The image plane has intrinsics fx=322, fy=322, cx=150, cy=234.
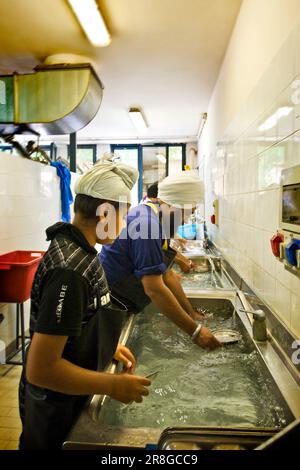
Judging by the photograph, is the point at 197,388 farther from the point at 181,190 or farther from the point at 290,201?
the point at 181,190

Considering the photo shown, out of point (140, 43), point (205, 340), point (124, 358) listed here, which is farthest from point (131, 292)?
point (140, 43)

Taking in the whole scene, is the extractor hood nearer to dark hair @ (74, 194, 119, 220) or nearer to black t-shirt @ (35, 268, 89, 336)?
dark hair @ (74, 194, 119, 220)

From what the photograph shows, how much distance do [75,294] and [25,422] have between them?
0.52 metres

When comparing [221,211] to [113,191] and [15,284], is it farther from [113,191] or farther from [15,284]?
[113,191]

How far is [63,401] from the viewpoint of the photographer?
1010 millimetres

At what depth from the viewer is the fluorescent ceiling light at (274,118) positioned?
1.31 meters

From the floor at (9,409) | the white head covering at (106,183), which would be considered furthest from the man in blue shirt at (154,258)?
the floor at (9,409)

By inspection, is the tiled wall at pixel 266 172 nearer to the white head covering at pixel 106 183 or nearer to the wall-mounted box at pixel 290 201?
the wall-mounted box at pixel 290 201

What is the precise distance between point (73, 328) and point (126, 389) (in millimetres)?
261

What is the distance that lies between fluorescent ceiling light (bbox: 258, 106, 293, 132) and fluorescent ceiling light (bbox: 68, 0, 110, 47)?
1633mm

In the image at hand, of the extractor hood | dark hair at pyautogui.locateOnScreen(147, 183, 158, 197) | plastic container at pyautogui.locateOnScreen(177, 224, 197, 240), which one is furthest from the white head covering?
plastic container at pyautogui.locateOnScreen(177, 224, 197, 240)

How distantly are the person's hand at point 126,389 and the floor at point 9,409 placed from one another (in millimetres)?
1505

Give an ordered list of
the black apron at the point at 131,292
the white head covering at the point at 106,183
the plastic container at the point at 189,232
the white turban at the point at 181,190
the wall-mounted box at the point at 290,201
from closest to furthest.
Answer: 1. the wall-mounted box at the point at 290,201
2. the white head covering at the point at 106,183
3. the black apron at the point at 131,292
4. the white turban at the point at 181,190
5. the plastic container at the point at 189,232
